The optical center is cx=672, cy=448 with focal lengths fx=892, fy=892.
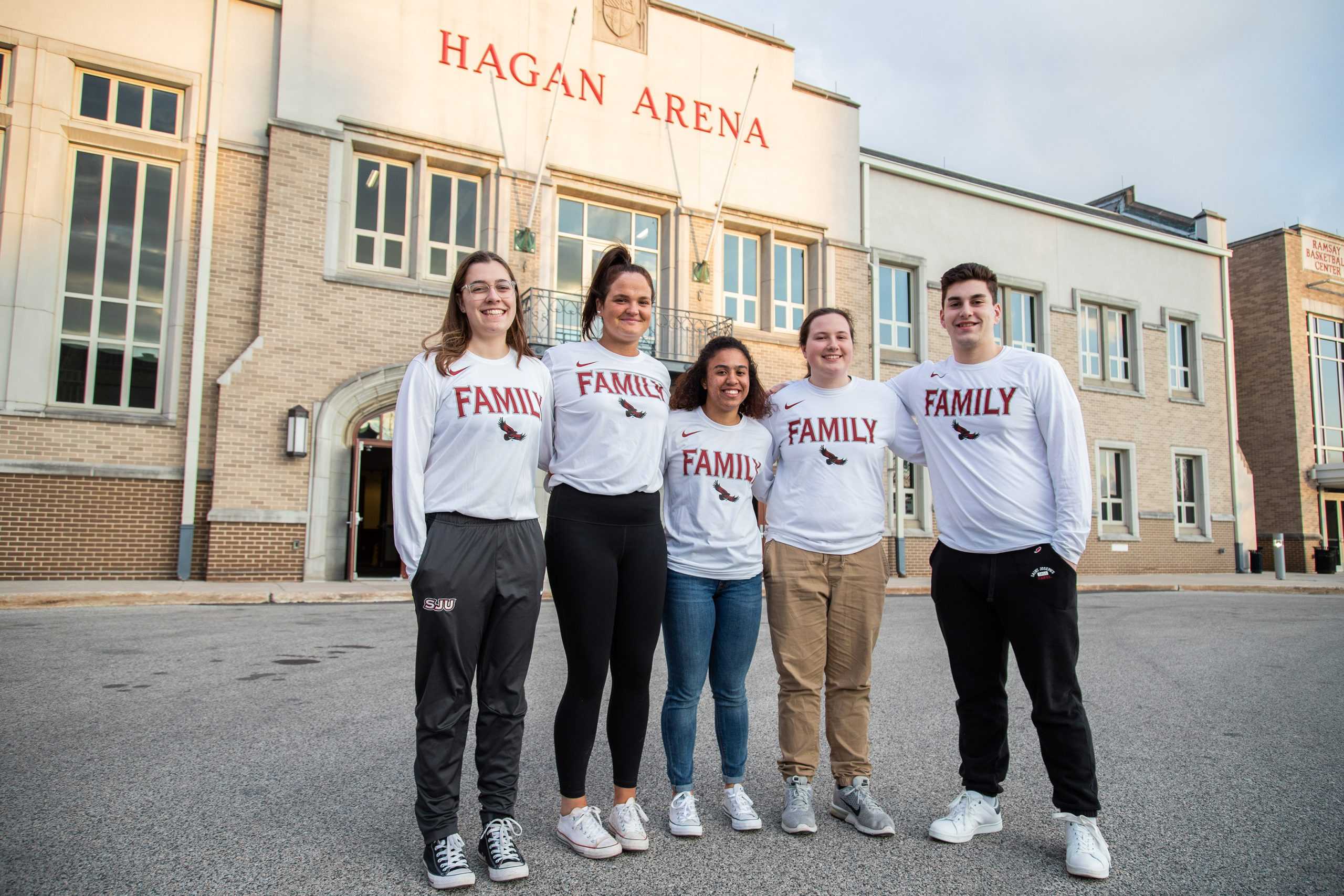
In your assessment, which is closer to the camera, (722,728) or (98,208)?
(722,728)

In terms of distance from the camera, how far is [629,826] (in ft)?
10.1

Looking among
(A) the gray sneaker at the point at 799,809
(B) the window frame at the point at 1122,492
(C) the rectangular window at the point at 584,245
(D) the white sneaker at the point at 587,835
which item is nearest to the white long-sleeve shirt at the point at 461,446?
(D) the white sneaker at the point at 587,835

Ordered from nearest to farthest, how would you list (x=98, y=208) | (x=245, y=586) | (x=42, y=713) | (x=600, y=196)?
(x=42, y=713), (x=245, y=586), (x=98, y=208), (x=600, y=196)

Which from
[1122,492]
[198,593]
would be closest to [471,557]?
[198,593]

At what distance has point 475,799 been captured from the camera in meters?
3.55

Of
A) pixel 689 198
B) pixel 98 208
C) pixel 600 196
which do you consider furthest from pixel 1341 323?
pixel 98 208

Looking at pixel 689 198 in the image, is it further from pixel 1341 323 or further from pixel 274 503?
pixel 1341 323

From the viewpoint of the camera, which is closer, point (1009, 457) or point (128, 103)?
point (1009, 457)

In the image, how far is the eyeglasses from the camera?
10.4ft

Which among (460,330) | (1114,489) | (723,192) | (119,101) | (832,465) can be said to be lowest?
(832,465)

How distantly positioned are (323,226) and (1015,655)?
45.1ft

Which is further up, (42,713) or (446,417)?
(446,417)

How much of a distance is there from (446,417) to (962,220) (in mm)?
20843

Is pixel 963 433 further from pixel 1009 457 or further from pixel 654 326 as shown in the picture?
pixel 654 326
